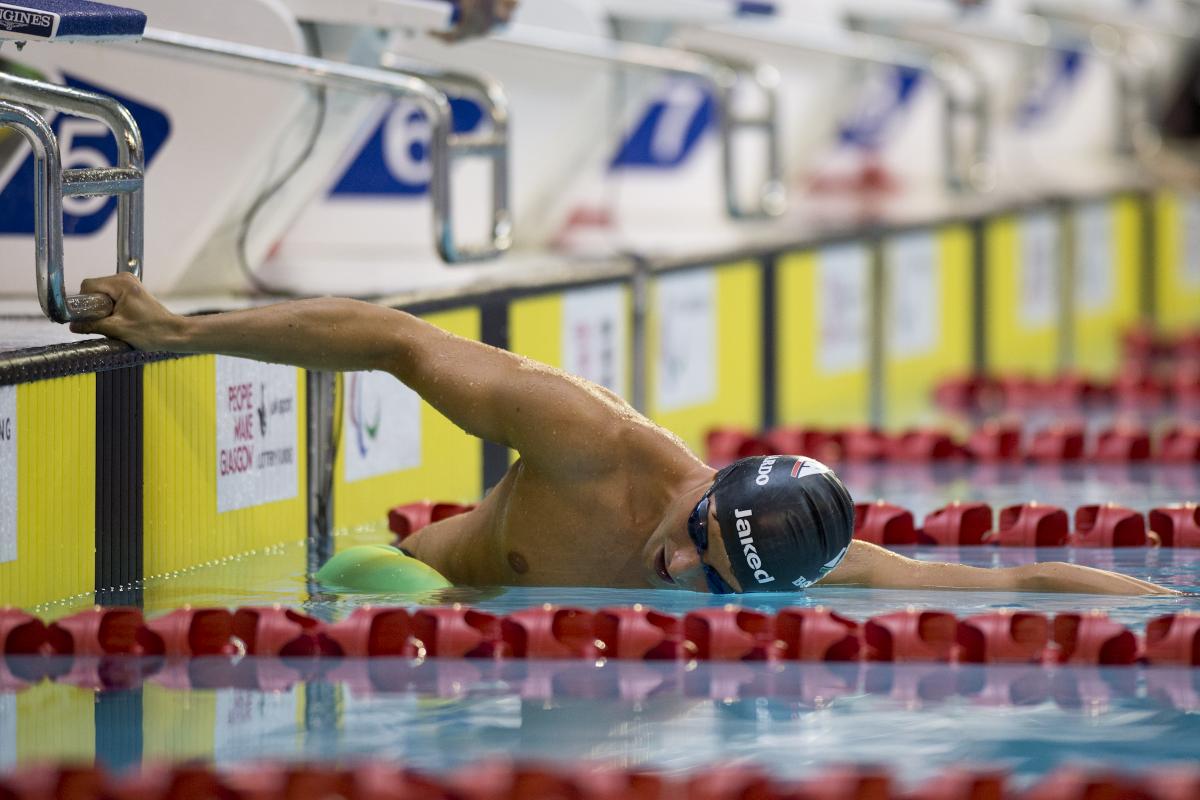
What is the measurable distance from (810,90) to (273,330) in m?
6.19

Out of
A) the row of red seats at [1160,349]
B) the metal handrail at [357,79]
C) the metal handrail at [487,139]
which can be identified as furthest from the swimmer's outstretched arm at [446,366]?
the row of red seats at [1160,349]

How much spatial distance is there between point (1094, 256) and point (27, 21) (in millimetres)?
8903

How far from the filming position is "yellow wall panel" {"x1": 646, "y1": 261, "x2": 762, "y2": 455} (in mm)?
7727

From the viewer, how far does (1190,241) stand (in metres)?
13.7

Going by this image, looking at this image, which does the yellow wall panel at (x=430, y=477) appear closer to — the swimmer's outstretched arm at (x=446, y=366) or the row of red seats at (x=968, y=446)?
the row of red seats at (x=968, y=446)

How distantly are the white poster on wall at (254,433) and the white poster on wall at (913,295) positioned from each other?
4.72 metres

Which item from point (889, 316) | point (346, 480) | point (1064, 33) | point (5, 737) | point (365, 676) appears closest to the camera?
point (5, 737)

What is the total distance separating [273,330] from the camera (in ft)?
14.2

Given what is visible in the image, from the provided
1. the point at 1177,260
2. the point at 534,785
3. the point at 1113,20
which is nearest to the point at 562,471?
the point at 534,785

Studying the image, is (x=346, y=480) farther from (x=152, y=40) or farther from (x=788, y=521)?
(x=788, y=521)

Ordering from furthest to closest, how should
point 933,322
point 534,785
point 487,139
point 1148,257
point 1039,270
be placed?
1. point 1148,257
2. point 1039,270
3. point 933,322
4. point 487,139
5. point 534,785

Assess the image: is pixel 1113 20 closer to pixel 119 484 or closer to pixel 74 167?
pixel 74 167

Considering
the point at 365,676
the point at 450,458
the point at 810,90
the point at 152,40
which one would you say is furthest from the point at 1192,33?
the point at 365,676

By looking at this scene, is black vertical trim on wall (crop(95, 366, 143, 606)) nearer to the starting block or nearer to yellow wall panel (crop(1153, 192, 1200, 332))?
the starting block
